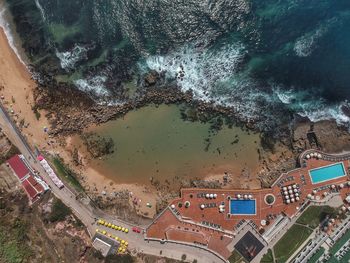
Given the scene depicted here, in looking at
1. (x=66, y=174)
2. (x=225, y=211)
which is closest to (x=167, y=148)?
(x=225, y=211)

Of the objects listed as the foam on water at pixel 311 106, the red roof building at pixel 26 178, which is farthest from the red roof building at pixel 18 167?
the foam on water at pixel 311 106

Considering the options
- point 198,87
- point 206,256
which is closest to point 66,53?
point 198,87

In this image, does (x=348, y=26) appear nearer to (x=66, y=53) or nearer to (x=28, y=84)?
→ (x=66, y=53)

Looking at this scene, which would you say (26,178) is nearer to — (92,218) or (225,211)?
(92,218)

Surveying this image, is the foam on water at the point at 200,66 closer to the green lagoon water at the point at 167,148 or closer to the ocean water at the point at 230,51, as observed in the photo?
the ocean water at the point at 230,51

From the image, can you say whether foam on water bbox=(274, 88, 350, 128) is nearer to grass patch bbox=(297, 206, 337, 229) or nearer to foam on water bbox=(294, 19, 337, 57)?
foam on water bbox=(294, 19, 337, 57)

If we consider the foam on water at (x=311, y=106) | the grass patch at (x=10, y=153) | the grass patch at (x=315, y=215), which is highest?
the grass patch at (x=10, y=153)
